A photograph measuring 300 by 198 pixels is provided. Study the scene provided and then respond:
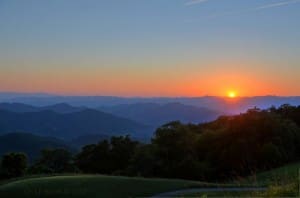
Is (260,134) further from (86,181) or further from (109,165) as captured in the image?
(86,181)

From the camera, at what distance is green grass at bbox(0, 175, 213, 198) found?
24.5 metres

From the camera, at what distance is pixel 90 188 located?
25.5m

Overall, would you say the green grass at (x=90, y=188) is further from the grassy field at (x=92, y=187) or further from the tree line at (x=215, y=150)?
the tree line at (x=215, y=150)

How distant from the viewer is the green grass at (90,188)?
24547 millimetres

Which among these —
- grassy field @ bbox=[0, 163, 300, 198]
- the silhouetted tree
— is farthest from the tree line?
grassy field @ bbox=[0, 163, 300, 198]

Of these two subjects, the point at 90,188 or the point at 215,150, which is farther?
the point at 215,150

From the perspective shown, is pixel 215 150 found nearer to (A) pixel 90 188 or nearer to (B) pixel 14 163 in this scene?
(B) pixel 14 163

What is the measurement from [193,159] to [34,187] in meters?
37.8

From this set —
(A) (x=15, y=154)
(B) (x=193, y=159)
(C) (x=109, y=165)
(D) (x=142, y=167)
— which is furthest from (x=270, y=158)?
(A) (x=15, y=154)

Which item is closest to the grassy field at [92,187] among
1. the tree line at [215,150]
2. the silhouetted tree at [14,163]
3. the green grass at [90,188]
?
the green grass at [90,188]

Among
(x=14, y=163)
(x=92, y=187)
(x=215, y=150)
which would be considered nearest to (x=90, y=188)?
(x=92, y=187)

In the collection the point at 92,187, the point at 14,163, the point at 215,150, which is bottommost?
the point at 14,163

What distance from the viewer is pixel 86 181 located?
27219 mm

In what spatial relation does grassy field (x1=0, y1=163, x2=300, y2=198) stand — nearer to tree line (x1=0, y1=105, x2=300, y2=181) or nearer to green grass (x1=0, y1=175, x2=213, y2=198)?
green grass (x1=0, y1=175, x2=213, y2=198)
